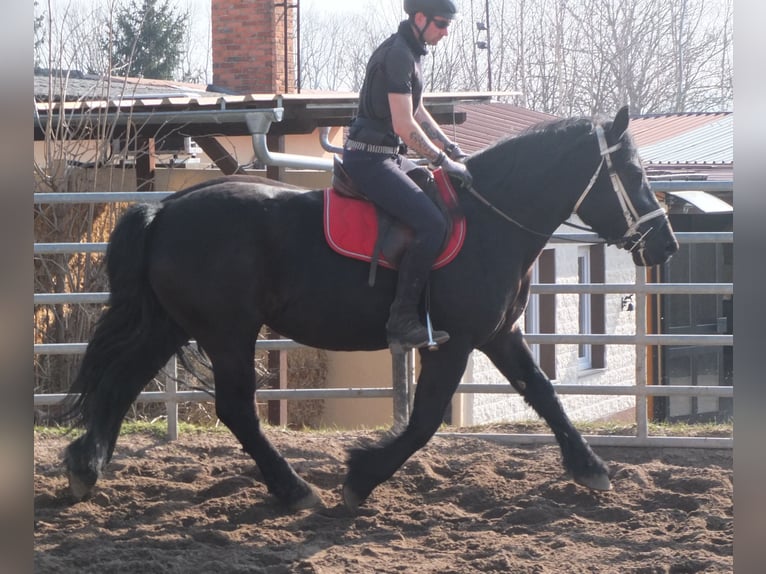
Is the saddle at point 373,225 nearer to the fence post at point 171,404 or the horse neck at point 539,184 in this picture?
the horse neck at point 539,184

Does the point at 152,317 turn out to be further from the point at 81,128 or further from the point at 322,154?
the point at 322,154

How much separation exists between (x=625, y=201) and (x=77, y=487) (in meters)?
3.29

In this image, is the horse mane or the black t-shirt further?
the horse mane

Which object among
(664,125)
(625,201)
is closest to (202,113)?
(625,201)

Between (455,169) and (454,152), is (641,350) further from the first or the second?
(455,169)

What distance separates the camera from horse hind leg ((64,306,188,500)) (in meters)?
4.96

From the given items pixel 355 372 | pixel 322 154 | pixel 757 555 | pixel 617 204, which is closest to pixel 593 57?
pixel 322 154

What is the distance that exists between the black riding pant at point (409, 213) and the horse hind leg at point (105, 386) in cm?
138

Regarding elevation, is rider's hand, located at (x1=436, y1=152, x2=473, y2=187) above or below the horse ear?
below

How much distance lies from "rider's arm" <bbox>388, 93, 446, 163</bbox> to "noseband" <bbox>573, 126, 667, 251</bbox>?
942 mm

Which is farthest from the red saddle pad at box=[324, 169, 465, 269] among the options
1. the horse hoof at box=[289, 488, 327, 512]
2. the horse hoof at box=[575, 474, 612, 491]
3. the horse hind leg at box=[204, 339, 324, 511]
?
the horse hoof at box=[575, 474, 612, 491]

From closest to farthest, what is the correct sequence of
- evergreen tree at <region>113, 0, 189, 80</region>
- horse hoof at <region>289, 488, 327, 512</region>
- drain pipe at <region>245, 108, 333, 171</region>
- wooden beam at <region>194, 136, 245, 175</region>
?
horse hoof at <region>289, 488, 327, 512</region> < drain pipe at <region>245, 108, 333, 171</region> < wooden beam at <region>194, 136, 245, 175</region> < evergreen tree at <region>113, 0, 189, 80</region>

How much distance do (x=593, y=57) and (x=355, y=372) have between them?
2734 centimetres

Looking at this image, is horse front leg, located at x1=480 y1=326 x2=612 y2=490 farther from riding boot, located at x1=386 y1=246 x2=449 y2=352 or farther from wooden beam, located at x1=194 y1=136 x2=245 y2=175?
wooden beam, located at x1=194 y1=136 x2=245 y2=175
